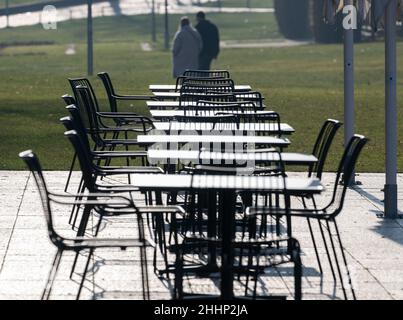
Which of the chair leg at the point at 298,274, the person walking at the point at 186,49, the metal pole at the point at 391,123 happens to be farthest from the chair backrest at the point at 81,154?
the person walking at the point at 186,49

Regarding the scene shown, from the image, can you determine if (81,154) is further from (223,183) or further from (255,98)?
(255,98)

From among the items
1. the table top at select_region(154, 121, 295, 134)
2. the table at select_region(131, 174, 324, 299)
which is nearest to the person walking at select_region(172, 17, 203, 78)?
the table top at select_region(154, 121, 295, 134)

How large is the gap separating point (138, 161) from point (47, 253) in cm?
727

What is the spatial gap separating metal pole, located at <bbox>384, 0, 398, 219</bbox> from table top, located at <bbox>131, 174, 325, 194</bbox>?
3.81 metres

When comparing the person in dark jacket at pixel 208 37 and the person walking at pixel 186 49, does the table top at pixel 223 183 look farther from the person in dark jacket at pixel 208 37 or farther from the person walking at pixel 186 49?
the person in dark jacket at pixel 208 37

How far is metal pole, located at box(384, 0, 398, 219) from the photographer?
1191 cm

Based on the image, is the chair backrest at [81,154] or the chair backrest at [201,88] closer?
the chair backrest at [81,154]

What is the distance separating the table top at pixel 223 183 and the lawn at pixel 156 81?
7.98 m

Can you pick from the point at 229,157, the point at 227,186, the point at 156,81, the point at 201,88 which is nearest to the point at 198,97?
the point at 201,88

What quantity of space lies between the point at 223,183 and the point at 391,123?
4789 millimetres

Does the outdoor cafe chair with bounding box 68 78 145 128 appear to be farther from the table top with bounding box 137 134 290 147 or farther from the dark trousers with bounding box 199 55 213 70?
the dark trousers with bounding box 199 55 213 70

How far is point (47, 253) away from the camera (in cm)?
1003

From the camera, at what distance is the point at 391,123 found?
39.2ft

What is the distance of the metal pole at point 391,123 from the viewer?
11.9 metres
